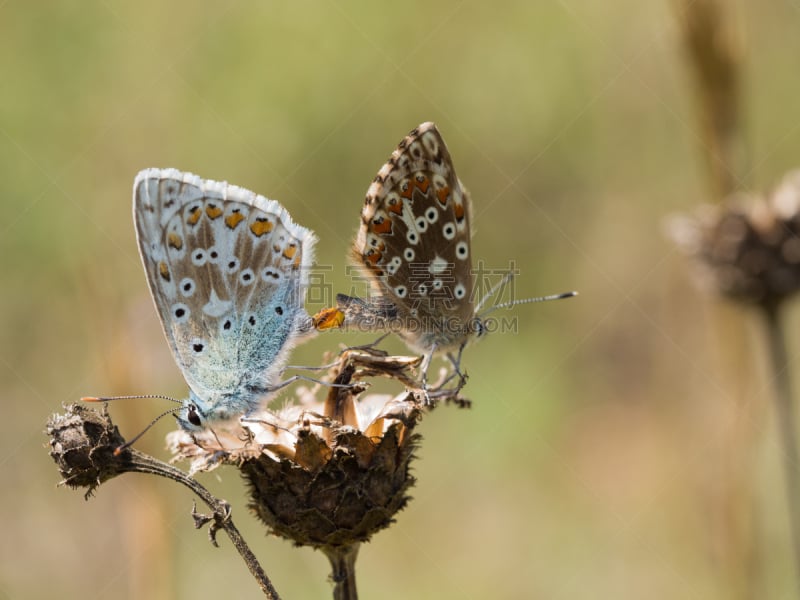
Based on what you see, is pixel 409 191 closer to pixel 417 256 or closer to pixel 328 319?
pixel 417 256

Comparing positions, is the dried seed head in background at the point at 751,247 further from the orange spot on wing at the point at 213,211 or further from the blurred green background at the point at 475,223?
the orange spot on wing at the point at 213,211

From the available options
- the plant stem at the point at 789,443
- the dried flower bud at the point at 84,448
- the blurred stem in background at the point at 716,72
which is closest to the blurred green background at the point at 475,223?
the plant stem at the point at 789,443

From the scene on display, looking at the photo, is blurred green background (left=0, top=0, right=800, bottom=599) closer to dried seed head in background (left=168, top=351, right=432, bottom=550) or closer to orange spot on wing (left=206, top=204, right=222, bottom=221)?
orange spot on wing (left=206, top=204, right=222, bottom=221)

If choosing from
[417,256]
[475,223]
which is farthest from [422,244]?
[475,223]

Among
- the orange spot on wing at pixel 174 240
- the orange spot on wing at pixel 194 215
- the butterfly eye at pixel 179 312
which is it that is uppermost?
the orange spot on wing at pixel 194 215

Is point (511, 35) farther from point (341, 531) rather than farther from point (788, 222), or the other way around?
point (341, 531)

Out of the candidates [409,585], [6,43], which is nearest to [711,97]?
[409,585]
